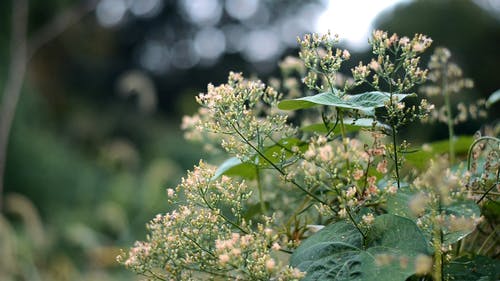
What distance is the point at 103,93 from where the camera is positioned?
14.4 m

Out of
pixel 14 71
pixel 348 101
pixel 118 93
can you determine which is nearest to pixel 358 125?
pixel 348 101

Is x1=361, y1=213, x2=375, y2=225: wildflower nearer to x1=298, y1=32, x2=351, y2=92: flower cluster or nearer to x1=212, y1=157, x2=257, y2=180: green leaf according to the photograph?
x1=298, y1=32, x2=351, y2=92: flower cluster

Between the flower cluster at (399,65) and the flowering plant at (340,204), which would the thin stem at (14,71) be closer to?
the flowering plant at (340,204)

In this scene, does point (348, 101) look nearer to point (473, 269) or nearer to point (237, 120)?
point (237, 120)

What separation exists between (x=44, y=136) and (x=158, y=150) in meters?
2.55

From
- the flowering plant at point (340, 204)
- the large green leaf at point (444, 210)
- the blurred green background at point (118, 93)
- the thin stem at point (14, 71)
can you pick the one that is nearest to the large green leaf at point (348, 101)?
the flowering plant at point (340, 204)

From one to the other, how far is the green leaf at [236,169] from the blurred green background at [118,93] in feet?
5.20

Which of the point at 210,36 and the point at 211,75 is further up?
the point at 210,36

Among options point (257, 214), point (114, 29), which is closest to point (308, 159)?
point (257, 214)

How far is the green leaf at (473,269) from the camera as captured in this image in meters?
0.68

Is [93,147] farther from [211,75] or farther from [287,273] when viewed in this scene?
→ [287,273]

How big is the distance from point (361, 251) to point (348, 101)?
0.61ft

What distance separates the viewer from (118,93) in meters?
13.9

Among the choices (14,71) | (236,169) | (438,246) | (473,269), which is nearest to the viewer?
(438,246)
